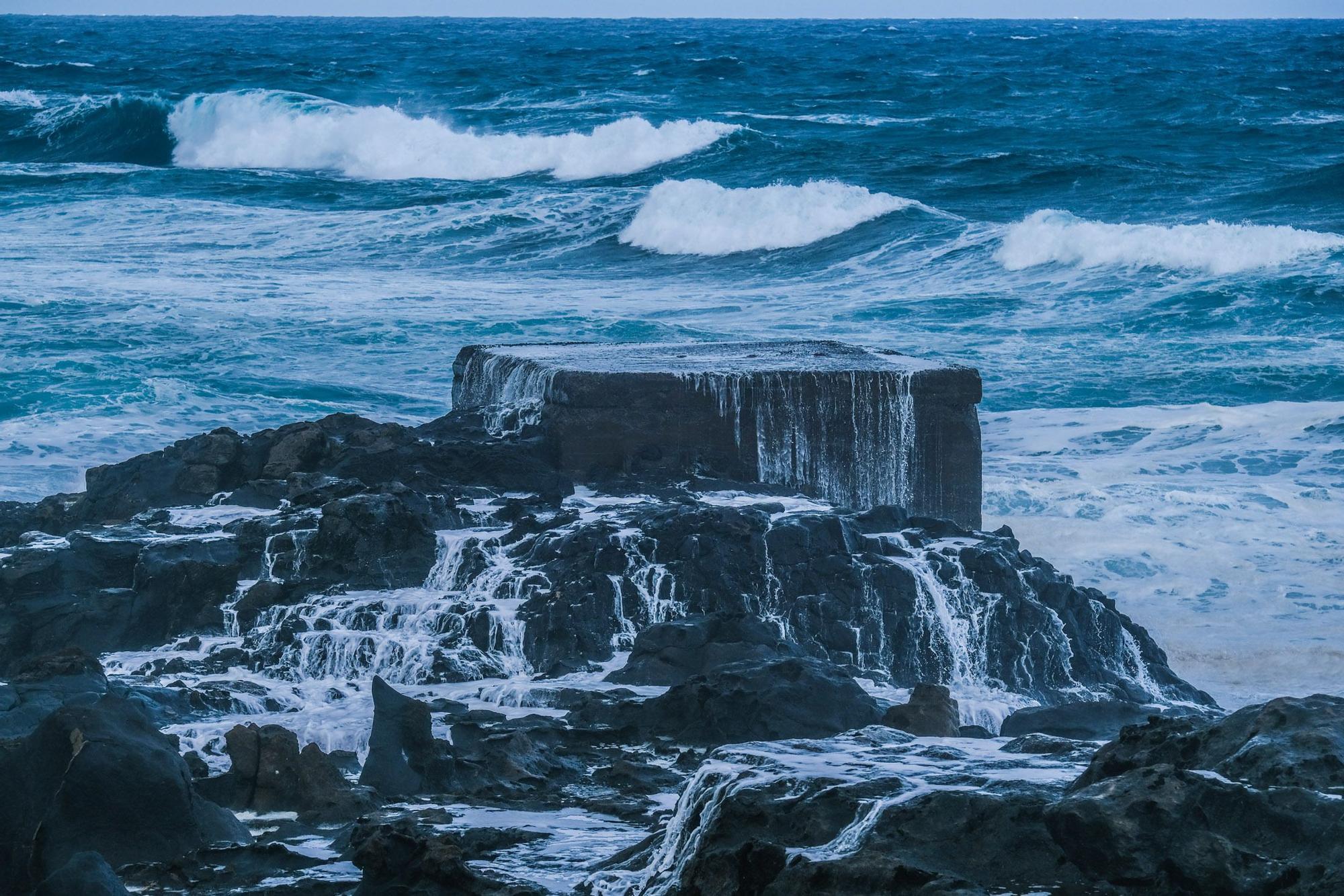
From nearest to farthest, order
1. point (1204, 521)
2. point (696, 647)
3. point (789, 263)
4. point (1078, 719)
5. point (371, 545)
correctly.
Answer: point (1078, 719)
point (696, 647)
point (371, 545)
point (1204, 521)
point (789, 263)

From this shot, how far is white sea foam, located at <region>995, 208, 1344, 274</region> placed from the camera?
60.8 feet

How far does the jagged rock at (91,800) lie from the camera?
4.21 meters

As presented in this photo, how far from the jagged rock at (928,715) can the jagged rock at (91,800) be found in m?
2.13

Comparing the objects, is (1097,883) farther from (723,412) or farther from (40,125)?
(40,125)

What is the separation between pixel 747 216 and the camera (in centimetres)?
2156

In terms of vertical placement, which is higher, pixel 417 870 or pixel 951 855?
pixel 951 855

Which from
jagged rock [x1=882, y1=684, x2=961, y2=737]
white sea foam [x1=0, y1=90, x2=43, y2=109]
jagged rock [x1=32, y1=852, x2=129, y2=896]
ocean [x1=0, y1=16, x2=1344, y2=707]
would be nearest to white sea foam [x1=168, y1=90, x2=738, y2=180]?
ocean [x1=0, y1=16, x2=1344, y2=707]

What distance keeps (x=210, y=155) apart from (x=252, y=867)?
28564 mm

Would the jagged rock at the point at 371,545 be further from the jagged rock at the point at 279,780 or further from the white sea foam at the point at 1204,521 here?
the white sea foam at the point at 1204,521

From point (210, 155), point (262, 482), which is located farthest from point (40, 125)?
point (262, 482)

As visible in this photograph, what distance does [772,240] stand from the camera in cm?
2091

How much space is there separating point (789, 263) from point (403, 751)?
1537 cm

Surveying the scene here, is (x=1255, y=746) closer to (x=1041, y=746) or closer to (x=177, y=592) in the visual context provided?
(x=1041, y=746)

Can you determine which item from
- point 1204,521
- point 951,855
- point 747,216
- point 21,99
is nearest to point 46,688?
point 951,855
